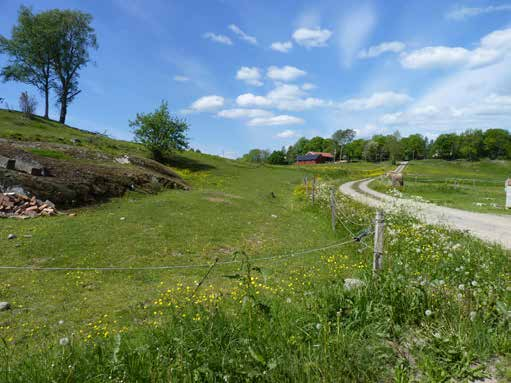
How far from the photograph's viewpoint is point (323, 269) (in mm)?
7773

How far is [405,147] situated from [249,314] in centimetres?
14802

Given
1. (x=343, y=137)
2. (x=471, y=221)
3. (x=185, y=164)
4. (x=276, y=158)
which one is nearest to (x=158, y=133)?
(x=185, y=164)

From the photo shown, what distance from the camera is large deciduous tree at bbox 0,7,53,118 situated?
46500mm

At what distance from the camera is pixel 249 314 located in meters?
3.64

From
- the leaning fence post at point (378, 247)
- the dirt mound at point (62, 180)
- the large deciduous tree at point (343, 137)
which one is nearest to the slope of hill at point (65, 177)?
the dirt mound at point (62, 180)

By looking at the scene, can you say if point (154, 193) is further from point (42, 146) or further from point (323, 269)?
point (323, 269)

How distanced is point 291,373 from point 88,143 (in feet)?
126

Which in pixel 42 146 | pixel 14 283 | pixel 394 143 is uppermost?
pixel 394 143

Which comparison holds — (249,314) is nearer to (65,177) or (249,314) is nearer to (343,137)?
(65,177)

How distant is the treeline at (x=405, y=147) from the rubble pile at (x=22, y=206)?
119 meters

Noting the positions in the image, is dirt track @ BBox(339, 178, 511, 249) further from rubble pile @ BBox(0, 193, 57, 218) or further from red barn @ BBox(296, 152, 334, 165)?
red barn @ BBox(296, 152, 334, 165)

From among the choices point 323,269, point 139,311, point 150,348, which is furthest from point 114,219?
point 150,348

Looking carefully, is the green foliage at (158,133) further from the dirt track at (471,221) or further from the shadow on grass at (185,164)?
the dirt track at (471,221)

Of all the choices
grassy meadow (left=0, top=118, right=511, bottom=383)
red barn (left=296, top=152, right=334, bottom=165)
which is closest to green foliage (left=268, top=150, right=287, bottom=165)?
red barn (left=296, top=152, right=334, bottom=165)
